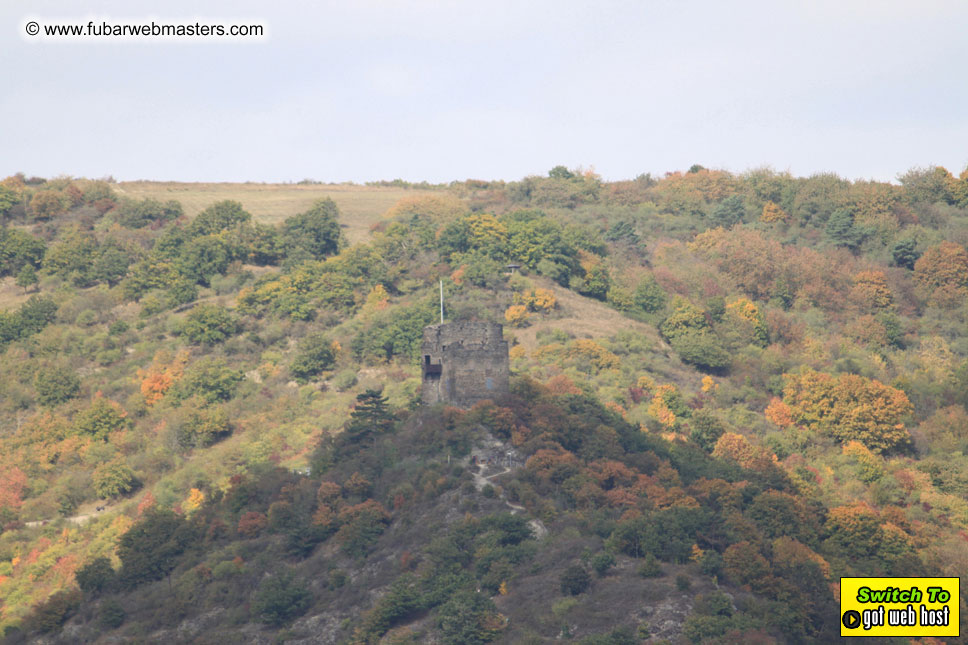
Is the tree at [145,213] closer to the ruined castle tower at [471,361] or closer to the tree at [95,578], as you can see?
the tree at [95,578]

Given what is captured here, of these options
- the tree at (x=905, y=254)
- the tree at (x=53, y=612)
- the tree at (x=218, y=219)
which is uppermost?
the tree at (x=218, y=219)

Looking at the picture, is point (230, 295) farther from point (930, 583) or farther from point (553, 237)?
point (930, 583)

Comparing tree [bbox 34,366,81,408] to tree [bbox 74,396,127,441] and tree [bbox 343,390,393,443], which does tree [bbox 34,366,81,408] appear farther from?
tree [bbox 343,390,393,443]

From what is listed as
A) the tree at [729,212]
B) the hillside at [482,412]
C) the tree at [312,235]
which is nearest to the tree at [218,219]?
the hillside at [482,412]

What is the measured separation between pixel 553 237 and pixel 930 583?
173ft

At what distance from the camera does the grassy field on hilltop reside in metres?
129

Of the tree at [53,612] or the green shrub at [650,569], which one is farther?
the tree at [53,612]

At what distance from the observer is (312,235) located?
116875mm

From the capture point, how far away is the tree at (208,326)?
96875 mm

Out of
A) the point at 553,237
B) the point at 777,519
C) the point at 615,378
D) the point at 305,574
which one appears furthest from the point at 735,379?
the point at 305,574

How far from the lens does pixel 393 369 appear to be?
8888 cm

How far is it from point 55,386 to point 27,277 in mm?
23316

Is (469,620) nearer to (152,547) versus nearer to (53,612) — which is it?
(152,547)

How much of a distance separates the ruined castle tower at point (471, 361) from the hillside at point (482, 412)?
1519 mm
